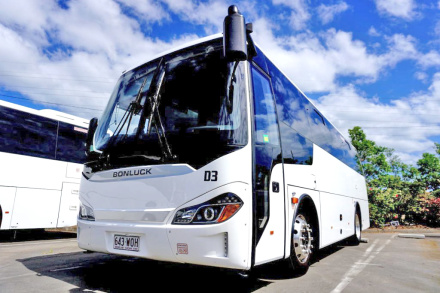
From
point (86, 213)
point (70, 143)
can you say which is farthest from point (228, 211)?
point (70, 143)

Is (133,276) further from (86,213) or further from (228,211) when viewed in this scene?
(228,211)

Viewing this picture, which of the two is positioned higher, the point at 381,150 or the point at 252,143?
the point at 381,150

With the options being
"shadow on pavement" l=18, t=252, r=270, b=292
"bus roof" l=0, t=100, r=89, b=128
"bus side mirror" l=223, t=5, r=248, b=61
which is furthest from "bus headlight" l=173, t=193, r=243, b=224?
"bus roof" l=0, t=100, r=89, b=128

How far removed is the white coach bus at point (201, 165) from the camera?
338 cm

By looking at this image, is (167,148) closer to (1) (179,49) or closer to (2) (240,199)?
(2) (240,199)

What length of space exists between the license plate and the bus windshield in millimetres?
853

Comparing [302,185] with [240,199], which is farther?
[302,185]

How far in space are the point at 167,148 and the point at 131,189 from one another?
70 centimetres

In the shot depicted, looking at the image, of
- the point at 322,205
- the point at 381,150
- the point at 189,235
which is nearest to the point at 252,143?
the point at 189,235

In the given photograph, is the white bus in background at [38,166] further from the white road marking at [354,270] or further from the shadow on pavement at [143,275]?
the white road marking at [354,270]

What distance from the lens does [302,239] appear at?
495 cm

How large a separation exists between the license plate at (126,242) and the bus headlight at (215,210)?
70cm

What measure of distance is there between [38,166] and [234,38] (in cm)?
799

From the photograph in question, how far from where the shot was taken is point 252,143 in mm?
3643
